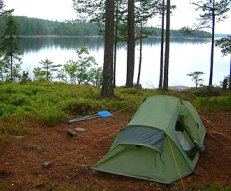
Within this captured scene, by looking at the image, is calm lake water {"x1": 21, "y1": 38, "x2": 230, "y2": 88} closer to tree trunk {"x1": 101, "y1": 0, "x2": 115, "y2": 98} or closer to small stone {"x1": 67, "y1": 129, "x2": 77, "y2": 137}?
tree trunk {"x1": 101, "y1": 0, "x2": 115, "y2": 98}

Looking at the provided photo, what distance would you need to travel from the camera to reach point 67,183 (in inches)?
213

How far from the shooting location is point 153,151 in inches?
229

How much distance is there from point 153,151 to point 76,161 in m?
1.71

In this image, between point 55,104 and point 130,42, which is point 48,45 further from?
point 55,104

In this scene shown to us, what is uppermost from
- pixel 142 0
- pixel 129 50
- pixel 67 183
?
pixel 142 0

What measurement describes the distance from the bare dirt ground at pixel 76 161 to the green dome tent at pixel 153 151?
0.51ft

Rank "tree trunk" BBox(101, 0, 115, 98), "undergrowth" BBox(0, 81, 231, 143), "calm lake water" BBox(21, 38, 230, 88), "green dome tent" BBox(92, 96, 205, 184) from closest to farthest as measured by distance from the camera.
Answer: "green dome tent" BBox(92, 96, 205, 184) → "undergrowth" BBox(0, 81, 231, 143) → "tree trunk" BBox(101, 0, 115, 98) → "calm lake water" BBox(21, 38, 230, 88)

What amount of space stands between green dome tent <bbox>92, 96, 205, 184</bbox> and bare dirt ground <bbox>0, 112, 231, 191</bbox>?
16 centimetres

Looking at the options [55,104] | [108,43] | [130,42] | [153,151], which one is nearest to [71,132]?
[55,104]

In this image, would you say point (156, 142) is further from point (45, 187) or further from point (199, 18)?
point (199, 18)

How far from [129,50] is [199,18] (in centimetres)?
662

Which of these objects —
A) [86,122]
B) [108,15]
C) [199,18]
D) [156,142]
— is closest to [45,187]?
[156,142]

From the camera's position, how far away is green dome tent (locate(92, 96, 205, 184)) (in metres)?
5.66

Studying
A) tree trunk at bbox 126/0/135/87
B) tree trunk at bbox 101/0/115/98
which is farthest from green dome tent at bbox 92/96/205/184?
tree trunk at bbox 126/0/135/87
